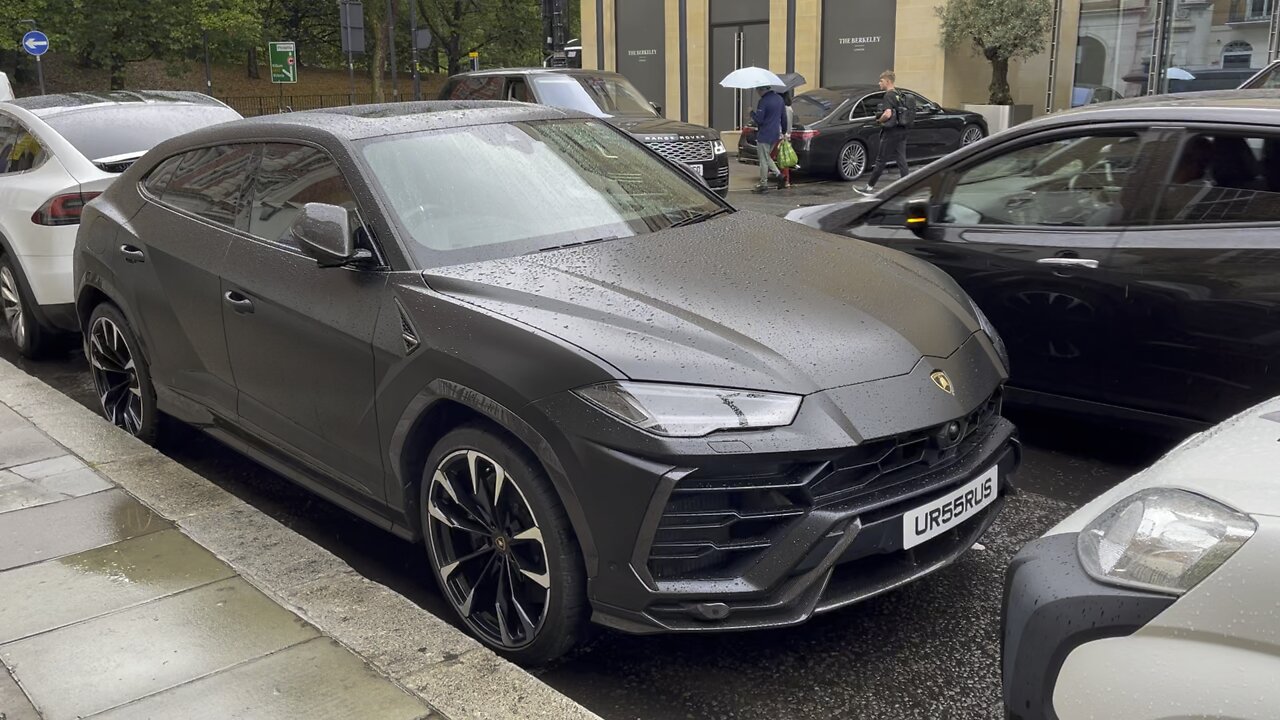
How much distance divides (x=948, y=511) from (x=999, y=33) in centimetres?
2116

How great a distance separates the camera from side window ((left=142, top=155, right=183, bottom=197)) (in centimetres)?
512

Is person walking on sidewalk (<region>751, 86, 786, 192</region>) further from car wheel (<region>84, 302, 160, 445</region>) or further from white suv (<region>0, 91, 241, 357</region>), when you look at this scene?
car wheel (<region>84, 302, 160, 445</region>)

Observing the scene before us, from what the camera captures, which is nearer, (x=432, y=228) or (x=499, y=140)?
(x=432, y=228)

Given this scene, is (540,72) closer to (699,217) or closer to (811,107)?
(811,107)

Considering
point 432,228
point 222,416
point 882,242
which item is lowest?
point 222,416

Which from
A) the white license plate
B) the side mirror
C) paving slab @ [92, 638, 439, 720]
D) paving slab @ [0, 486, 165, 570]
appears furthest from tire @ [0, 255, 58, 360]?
the white license plate

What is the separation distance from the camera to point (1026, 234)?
4926mm

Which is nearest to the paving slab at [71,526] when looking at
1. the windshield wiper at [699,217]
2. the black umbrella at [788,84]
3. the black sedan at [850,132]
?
the windshield wiper at [699,217]

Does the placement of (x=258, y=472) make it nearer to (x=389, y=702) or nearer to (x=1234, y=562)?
(x=389, y=702)

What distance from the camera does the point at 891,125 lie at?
1638cm

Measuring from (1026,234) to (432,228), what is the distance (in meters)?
2.66

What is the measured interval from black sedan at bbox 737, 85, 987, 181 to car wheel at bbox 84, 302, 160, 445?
1362cm

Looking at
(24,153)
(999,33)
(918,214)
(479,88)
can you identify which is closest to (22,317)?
(24,153)

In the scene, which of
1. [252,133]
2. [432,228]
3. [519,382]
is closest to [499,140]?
[432,228]
